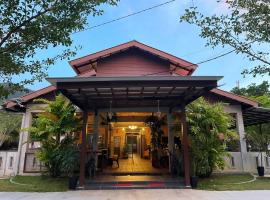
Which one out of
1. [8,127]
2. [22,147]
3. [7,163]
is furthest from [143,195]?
[8,127]

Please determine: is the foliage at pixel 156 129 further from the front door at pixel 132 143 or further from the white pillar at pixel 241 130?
the front door at pixel 132 143

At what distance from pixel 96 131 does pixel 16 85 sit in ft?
16.1

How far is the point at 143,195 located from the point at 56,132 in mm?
4117

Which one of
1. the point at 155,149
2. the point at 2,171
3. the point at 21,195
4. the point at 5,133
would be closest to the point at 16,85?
the point at 21,195

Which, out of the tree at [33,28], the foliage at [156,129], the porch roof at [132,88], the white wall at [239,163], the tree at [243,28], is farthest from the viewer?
the foliage at [156,129]

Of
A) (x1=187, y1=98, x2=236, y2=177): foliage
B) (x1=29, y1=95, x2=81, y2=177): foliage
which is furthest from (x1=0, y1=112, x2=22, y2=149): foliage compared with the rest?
(x1=187, y1=98, x2=236, y2=177): foliage

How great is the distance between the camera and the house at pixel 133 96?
6.51 metres

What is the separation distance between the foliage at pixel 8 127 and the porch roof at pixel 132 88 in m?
11.4

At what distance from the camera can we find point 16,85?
18.1 feet

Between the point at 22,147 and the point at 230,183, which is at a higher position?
the point at 22,147

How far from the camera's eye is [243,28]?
6258 mm

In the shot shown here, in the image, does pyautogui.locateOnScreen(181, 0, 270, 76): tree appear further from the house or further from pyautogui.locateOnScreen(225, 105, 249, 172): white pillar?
pyautogui.locateOnScreen(225, 105, 249, 172): white pillar

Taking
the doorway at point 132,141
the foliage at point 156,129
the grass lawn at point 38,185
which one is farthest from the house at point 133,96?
the doorway at point 132,141

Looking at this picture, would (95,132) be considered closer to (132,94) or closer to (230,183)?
(132,94)
